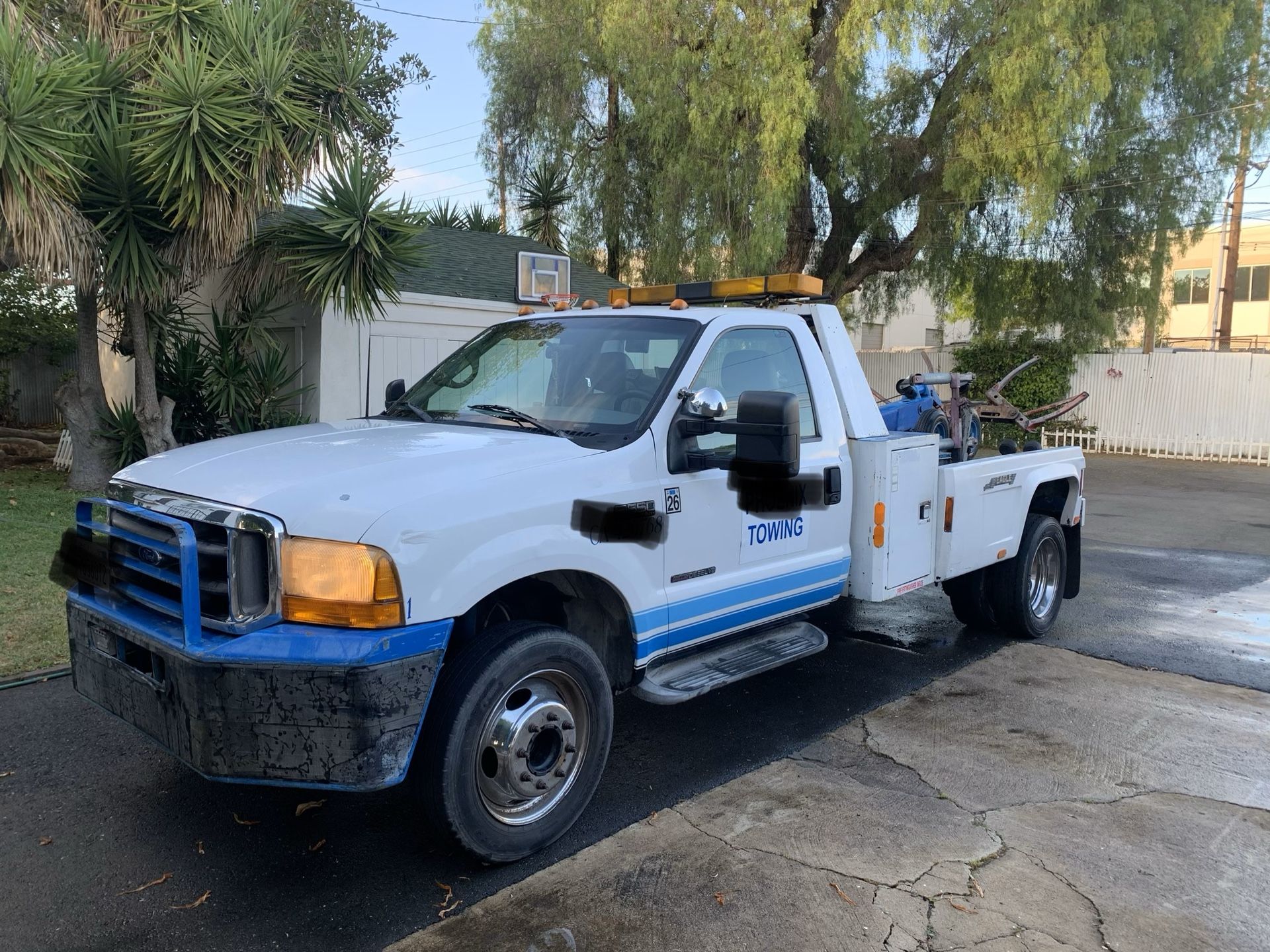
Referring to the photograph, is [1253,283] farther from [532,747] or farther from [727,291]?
[532,747]

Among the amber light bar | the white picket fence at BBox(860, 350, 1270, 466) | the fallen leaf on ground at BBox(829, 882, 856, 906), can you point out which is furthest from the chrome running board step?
the white picket fence at BBox(860, 350, 1270, 466)

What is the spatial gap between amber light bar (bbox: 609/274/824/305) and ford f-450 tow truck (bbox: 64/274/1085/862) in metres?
0.02

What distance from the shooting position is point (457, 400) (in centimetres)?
457

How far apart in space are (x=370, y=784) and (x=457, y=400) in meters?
2.01

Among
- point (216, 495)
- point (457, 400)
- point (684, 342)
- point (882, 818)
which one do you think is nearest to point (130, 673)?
point (216, 495)

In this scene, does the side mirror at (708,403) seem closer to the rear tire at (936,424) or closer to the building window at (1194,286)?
the rear tire at (936,424)

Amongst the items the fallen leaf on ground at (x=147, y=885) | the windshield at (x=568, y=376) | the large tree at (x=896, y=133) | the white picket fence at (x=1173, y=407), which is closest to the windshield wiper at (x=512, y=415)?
the windshield at (x=568, y=376)

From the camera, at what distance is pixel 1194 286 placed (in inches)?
1615

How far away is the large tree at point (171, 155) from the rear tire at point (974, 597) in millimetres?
6659

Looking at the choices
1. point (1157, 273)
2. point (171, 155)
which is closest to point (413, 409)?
point (171, 155)

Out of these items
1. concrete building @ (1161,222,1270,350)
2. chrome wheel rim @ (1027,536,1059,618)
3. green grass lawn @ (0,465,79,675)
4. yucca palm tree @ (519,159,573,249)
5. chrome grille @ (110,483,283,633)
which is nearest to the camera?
chrome grille @ (110,483,283,633)

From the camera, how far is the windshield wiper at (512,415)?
4.00 meters

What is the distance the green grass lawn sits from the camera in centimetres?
564

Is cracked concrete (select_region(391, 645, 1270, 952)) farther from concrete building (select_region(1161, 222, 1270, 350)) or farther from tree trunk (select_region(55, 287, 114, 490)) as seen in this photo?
concrete building (select_region(1161, 222, 1270, 350))
